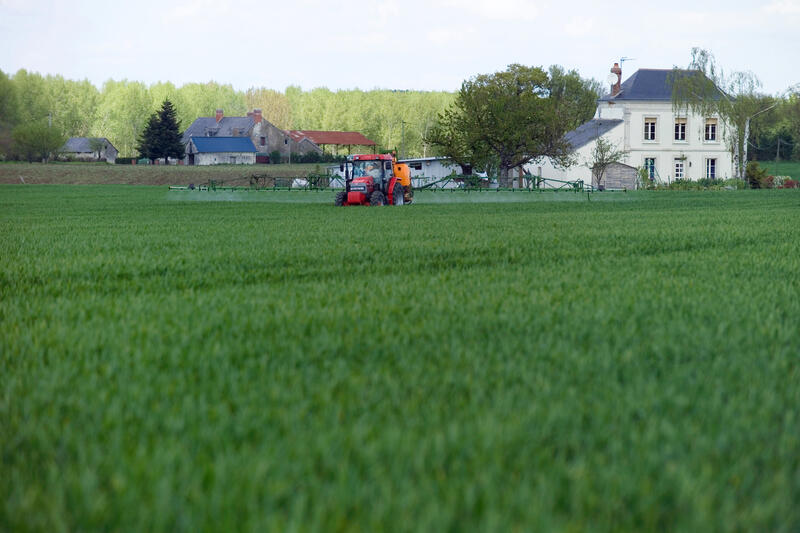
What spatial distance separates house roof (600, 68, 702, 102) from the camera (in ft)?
185

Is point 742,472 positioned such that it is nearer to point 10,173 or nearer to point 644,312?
point 644,312

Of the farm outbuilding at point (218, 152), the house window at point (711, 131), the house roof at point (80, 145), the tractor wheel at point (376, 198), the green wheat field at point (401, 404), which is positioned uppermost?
the house roof at point (80, 145)

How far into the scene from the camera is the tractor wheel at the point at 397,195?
26.6m

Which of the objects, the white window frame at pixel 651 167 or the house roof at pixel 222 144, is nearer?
the white window frame at pixel 651 167

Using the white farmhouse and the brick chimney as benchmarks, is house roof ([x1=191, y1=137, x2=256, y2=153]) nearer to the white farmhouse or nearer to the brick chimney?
the brick chimney

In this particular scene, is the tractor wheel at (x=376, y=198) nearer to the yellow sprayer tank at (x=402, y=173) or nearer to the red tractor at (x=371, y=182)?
the red tractor at (x=371, y=182)

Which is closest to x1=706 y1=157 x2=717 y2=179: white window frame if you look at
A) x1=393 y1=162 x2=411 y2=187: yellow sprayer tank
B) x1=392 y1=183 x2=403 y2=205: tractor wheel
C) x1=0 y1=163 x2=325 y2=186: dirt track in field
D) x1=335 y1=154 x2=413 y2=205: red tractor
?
x1=0 y1=163 x2=325 y2=186: dirt track in field

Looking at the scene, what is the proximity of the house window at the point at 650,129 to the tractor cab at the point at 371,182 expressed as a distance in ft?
114

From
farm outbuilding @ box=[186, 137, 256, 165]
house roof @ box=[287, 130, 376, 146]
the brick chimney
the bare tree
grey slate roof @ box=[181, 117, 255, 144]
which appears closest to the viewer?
the bare tree

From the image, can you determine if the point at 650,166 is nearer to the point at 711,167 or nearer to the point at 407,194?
the point at 711,167

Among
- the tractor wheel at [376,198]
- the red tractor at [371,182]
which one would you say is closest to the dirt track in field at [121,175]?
the red tractor at [371,182]

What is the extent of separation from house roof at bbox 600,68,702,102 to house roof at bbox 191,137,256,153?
5717 cm

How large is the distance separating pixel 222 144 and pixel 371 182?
81406 millimetres

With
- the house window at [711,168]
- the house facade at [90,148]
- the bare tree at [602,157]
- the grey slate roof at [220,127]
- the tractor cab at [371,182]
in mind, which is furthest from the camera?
the house facade at [90,148]
